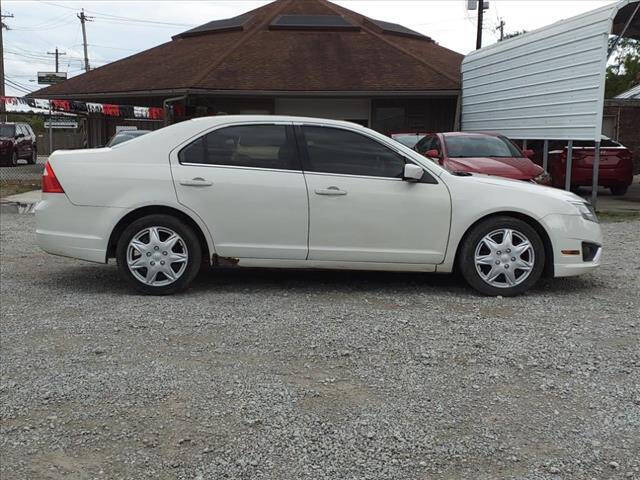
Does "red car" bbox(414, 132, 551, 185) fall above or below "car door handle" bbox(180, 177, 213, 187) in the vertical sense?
above

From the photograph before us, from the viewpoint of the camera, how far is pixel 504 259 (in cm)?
546

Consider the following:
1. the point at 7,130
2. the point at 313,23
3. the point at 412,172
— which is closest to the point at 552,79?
the point at 412,172

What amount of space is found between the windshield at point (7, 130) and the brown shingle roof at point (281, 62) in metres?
2.00

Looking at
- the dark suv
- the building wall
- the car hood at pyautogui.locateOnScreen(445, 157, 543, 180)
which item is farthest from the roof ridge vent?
the car hood at pyautogui.locateOnScreen(445, 157, 543, 180)

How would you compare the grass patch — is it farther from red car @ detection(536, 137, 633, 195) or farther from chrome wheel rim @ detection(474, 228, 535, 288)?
red car @ detection(536, 137, 633, 195)

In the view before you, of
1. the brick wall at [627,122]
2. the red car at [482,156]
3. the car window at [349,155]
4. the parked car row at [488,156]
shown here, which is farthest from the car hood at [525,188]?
the brick wall at [627,122]

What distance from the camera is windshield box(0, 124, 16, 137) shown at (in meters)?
23.3

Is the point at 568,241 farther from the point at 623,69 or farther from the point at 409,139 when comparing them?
the point at 623,69

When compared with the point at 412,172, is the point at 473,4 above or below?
above

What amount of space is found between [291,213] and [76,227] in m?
1.86

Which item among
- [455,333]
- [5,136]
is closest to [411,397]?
[455,333]

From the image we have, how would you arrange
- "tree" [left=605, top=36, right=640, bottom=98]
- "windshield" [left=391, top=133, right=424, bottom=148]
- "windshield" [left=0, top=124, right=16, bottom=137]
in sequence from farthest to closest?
"tree" [left=605, top=36, right=640, bottom=98], "windshield" [left=0, top=124, right=16, bottom=137], "windshield" [left=391, top=133, right=424, bottom=148]

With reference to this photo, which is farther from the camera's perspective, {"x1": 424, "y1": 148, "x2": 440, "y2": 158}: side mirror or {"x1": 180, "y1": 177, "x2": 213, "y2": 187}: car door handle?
{"x1": 424, "y1": 148, "x2": 440, "y2": 158}: side mirror

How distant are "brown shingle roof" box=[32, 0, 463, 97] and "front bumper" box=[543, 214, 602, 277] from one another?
46.9 ft
